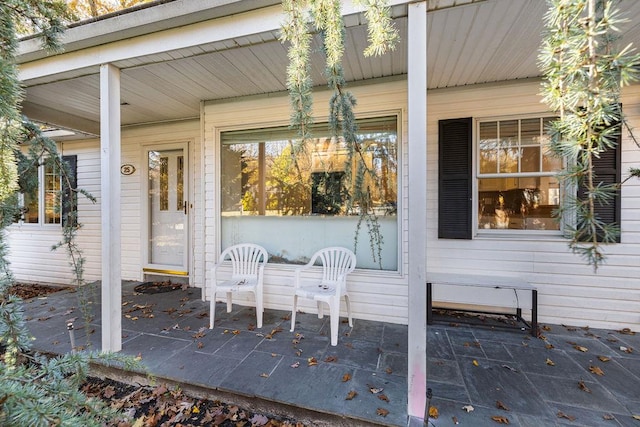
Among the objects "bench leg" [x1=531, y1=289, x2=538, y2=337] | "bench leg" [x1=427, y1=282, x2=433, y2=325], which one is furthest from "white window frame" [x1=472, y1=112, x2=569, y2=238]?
"bench leg" [x1=427, y1=282, x2=433, y2=325]

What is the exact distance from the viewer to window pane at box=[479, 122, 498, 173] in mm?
3159

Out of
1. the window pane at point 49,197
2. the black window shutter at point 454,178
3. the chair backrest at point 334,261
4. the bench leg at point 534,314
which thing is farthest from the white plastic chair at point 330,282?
the window pane at point 49,197

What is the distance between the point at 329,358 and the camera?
7.53ft

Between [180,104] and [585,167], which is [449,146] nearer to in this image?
[585,167]

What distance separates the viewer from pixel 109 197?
2.30 meters

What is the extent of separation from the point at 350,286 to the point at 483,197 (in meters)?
1.88

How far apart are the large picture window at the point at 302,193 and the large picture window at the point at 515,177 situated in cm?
108

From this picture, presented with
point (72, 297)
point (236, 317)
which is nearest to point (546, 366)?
point (236, 317)

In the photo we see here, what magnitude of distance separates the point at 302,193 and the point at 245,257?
3.54 feet

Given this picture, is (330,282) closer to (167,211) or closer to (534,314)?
(534,314)

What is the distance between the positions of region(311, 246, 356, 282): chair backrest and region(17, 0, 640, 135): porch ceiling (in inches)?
76.2

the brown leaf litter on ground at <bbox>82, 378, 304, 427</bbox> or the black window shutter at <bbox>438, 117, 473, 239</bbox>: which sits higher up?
the black window shutter at <bbox>438, 117, 473, 239</bbox>

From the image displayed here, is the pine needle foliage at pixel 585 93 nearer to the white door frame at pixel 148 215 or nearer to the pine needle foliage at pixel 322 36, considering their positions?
the pine needle foliage at pixel 322 36

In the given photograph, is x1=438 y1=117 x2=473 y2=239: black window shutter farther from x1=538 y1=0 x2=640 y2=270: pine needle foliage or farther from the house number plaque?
the house number plaque
